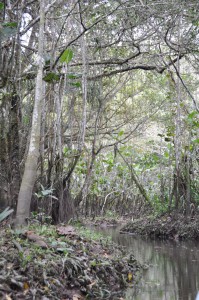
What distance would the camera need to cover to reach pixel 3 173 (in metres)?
5.73

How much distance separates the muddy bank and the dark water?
0.33 metres

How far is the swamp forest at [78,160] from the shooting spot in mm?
3490

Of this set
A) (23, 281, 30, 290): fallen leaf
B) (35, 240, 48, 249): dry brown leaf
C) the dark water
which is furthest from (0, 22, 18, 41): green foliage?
(23, 281, 30, 290): fallen leaf

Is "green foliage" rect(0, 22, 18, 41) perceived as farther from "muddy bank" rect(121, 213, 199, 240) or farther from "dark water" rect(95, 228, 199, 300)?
"muddy bank" rect(121, 213, 199, 240)

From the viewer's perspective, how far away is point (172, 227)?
759cm

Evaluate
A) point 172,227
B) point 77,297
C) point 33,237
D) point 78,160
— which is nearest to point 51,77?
point 78,160

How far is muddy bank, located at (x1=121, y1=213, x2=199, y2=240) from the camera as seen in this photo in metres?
7.31

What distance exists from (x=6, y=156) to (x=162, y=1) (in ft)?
10.9

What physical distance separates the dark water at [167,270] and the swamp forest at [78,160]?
0.01 meters

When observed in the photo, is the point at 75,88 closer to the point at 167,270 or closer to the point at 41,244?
the point at 167,270

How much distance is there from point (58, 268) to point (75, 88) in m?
4.60

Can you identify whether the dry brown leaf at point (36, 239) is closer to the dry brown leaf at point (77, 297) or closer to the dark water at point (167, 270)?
the dry brown leaf at point (77, 297)

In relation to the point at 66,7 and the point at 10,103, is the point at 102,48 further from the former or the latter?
the point at 10,103

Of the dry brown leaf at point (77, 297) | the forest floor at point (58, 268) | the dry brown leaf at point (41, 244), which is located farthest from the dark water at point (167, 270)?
the dry brown leaf at point (41, 244)
